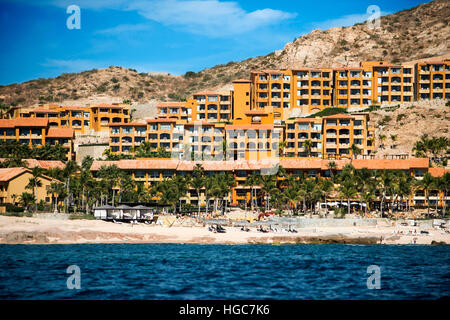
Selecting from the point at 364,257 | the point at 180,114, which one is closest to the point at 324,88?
the point at 180,114

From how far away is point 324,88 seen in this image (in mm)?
151625

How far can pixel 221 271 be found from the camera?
185ft

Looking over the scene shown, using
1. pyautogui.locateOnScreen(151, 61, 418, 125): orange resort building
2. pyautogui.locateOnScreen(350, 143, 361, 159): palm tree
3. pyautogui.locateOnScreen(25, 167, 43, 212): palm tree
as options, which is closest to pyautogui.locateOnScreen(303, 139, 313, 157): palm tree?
pyautogui.locateOnScreen(350, 143, 361, 159): palm tree

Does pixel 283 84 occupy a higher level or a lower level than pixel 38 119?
higher

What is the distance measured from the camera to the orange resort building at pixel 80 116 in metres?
150

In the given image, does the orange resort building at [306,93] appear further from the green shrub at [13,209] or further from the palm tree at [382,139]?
the green shrub at [13,209]

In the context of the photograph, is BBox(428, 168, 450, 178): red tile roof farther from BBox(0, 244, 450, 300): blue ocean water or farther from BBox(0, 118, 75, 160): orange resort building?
BBox(0, 118, 75, 160): orange resort building

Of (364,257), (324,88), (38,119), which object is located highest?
(324,88)

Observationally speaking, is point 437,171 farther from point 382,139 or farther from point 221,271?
point 221,271

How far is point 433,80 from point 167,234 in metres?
96.4

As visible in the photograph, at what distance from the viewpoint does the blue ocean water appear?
45.7 metres

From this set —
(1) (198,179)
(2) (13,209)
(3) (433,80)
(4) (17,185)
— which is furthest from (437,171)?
(4) (17,185)
